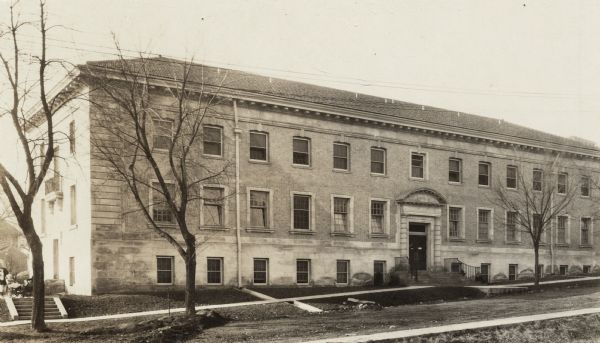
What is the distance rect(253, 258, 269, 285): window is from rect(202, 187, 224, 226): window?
2.62 m

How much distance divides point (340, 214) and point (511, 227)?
12961mm

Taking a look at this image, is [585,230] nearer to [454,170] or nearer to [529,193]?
[529,193]

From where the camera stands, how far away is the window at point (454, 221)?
35.7 meters

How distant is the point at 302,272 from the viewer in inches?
1187

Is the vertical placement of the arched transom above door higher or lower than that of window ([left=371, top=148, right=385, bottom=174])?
lower

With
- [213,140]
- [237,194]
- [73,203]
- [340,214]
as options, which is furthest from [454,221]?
[73,203]

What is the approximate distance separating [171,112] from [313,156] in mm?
7747

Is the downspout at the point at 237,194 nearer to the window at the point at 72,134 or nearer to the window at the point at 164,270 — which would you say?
the window at the point at 164,270

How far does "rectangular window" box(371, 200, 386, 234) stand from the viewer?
3300cm

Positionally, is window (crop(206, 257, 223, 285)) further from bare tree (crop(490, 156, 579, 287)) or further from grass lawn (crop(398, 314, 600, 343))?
bare tree (crop(490, 156, 579, 287))

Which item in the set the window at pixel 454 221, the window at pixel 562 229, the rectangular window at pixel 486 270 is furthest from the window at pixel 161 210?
the window at pixel 562 229

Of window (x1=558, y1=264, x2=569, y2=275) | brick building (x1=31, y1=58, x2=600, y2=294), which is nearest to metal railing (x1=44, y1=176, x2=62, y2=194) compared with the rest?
brick building (x1=31, y1=58, x2=600, y2=294)

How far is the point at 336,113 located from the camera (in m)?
31.4

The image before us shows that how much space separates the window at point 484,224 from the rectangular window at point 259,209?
567 inches
